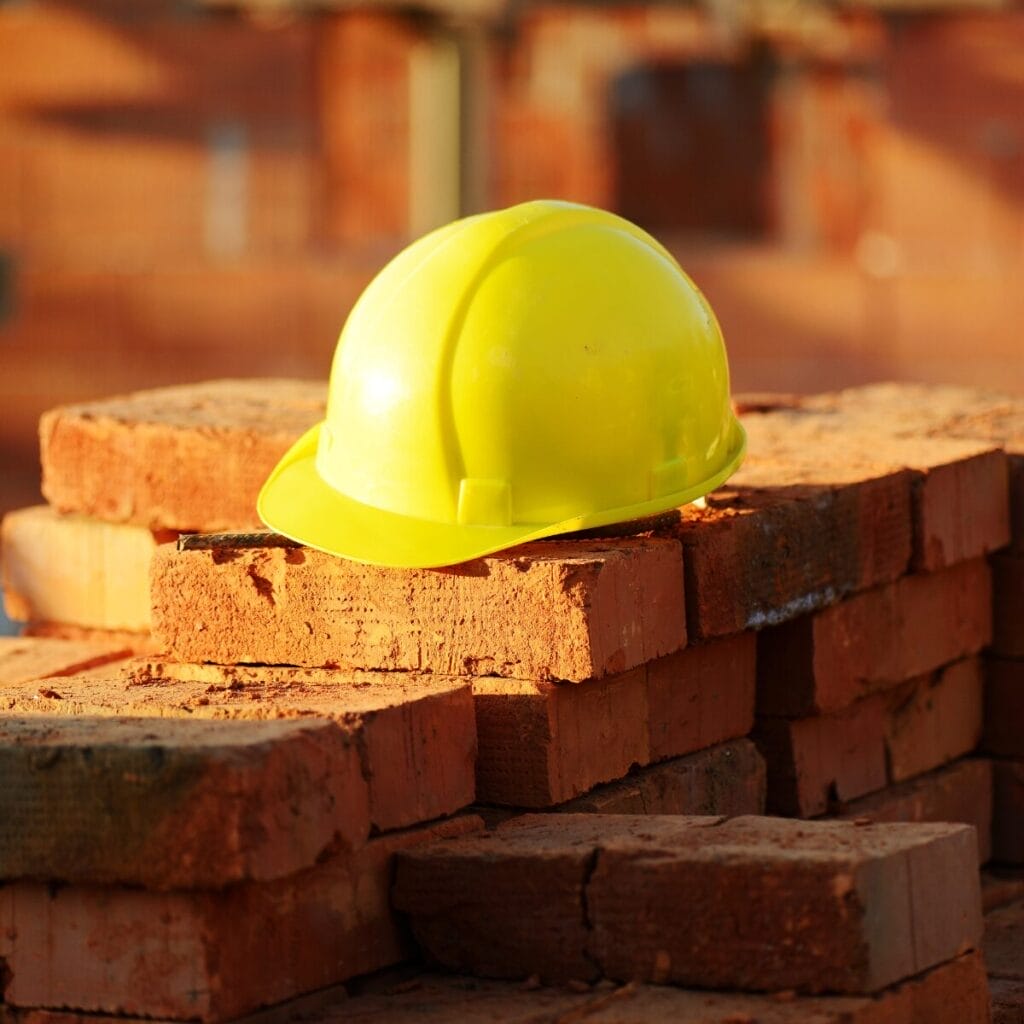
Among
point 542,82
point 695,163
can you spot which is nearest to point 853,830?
point 542,82

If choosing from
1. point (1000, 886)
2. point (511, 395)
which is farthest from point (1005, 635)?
point (511, 395)

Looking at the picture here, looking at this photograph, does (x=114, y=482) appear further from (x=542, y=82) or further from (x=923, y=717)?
(x=542, y=82)

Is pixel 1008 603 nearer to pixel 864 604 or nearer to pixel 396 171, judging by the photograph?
pixel 864 604

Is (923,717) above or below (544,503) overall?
below

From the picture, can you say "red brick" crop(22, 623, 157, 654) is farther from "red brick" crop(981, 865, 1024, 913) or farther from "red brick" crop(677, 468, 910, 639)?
"red brick" crop(981, 865, 1024, 913)

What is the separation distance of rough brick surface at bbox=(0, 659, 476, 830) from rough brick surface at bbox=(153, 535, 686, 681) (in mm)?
80

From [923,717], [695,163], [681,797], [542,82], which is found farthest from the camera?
[695,163]

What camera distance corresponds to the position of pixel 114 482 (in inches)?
242

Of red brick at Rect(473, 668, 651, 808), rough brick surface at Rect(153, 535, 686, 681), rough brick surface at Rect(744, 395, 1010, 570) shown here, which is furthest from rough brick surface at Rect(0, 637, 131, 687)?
rough brick surface at Rect(744, 395, 1010, 570)

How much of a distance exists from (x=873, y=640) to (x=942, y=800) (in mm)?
611

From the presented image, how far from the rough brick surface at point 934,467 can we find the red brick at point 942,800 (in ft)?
1.87

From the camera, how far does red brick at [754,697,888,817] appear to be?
5516 mm

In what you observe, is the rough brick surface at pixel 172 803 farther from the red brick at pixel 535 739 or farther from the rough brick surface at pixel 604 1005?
the red brick at pixel 535 739

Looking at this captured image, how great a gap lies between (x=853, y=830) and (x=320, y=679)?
1128 millimetres
